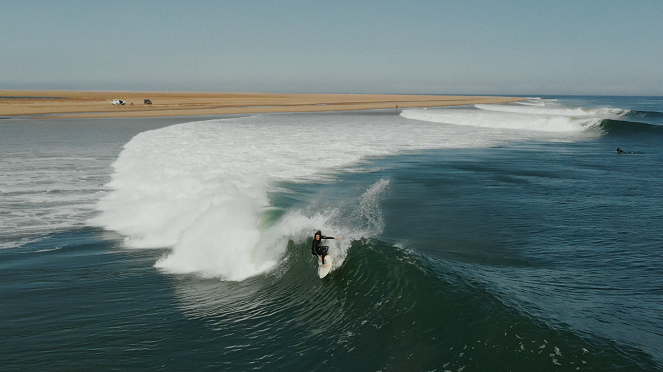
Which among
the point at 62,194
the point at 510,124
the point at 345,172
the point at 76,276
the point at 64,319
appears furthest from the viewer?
the point at 510,124

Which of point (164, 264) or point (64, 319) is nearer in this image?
point (64, 319)

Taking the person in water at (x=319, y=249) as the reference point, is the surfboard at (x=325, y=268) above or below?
below

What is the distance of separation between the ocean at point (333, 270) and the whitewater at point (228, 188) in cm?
11

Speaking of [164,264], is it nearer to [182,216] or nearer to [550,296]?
[182,216]

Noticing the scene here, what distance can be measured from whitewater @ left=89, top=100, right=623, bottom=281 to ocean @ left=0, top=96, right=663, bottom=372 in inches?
4.2

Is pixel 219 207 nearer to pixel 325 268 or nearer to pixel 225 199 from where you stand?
pixel 225 199

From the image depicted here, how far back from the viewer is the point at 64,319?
1010 centimetres

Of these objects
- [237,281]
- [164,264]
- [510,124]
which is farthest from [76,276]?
[510,124]

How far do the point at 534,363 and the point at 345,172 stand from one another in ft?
63.8

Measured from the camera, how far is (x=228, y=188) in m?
20.4

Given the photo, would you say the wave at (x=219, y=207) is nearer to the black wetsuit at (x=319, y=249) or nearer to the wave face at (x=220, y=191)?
the wave face at (x=220, y=191)

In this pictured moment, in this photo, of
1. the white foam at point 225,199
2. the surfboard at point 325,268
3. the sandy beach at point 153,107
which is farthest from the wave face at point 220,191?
the sandy beach at point 153,107

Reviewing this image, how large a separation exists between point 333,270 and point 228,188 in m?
9.08

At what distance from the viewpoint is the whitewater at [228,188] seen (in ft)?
46.5
